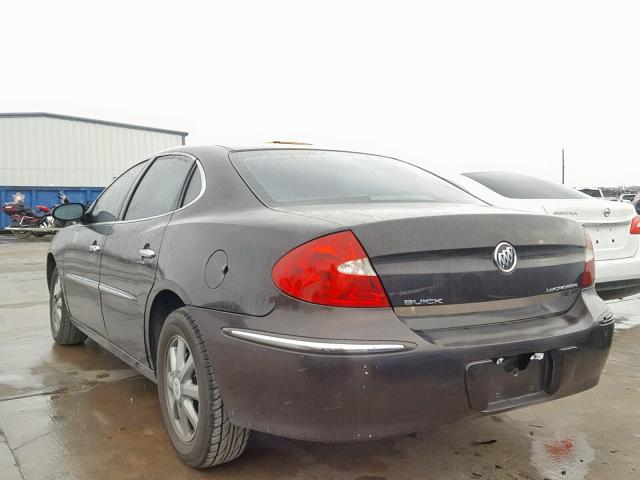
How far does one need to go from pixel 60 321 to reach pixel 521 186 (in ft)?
13.2

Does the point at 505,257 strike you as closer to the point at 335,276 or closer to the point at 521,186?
the point at 335,276

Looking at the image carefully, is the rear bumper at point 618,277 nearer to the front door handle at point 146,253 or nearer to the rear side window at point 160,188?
the rear side window at point 160,188

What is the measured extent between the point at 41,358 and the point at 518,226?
359cm

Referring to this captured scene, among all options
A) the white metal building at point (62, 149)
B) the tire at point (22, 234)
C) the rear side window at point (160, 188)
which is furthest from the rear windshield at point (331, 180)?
the white metal building at point (62, 149)

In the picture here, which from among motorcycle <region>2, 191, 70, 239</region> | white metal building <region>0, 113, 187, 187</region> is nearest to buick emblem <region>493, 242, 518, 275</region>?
motorcycle <region>2, 191, 70, 239</region>

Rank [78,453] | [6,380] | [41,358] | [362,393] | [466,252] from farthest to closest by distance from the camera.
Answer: [41,358] < [6,380] < [78,453] < [466,252] < [362,393]

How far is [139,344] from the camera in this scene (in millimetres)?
3031

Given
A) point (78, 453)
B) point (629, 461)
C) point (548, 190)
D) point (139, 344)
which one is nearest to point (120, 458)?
point (78, 453)

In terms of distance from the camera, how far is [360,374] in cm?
195

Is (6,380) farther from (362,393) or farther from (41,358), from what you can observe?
(362,393)

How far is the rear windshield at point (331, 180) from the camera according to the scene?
266 centimetres

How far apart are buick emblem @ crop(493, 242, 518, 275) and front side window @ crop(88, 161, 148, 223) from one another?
2.32 meters

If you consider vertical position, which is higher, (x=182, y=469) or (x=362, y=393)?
(x=362, y=393)

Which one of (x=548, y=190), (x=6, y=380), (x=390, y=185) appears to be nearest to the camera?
(x=390, y=185)
